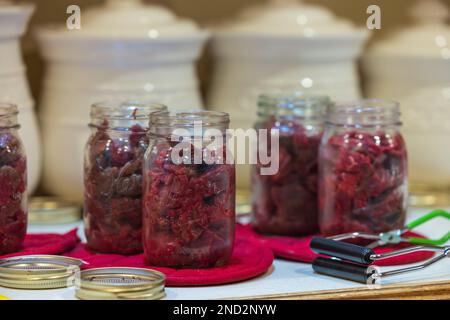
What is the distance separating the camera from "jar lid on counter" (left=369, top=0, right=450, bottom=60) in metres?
1.27

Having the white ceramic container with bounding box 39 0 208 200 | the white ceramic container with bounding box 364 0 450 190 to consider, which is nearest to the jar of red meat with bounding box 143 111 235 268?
the white ceramic container with bounding box 39 0 208 200

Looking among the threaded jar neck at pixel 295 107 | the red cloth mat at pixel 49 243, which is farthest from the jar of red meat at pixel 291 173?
the red cloth mat at pixel 49 243

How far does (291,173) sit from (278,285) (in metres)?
0.21

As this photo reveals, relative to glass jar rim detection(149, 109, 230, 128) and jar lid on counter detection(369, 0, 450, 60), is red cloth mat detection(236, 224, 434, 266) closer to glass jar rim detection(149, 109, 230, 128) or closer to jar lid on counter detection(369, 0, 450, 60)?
glass jar rim detection(149, 109, 230, 128)

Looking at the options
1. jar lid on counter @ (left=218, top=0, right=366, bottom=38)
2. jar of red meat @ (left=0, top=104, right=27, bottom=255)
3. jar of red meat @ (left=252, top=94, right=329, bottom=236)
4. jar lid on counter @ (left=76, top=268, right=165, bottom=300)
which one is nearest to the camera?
jar lid on counter @ (left=76, top=268, right=165, bottom=300)

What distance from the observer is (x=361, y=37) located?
4.09 ft

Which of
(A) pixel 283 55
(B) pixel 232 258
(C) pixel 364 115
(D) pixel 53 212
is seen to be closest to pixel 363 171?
(C) pixel 364 115

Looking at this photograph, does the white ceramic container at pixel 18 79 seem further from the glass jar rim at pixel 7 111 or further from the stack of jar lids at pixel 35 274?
the stack of jar lids at pixel 35 274

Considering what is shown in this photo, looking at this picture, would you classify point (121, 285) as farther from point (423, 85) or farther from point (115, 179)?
point (423, 85)

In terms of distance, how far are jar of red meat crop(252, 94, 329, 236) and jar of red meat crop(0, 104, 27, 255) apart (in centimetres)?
28

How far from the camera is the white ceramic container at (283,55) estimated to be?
48.1 inches
